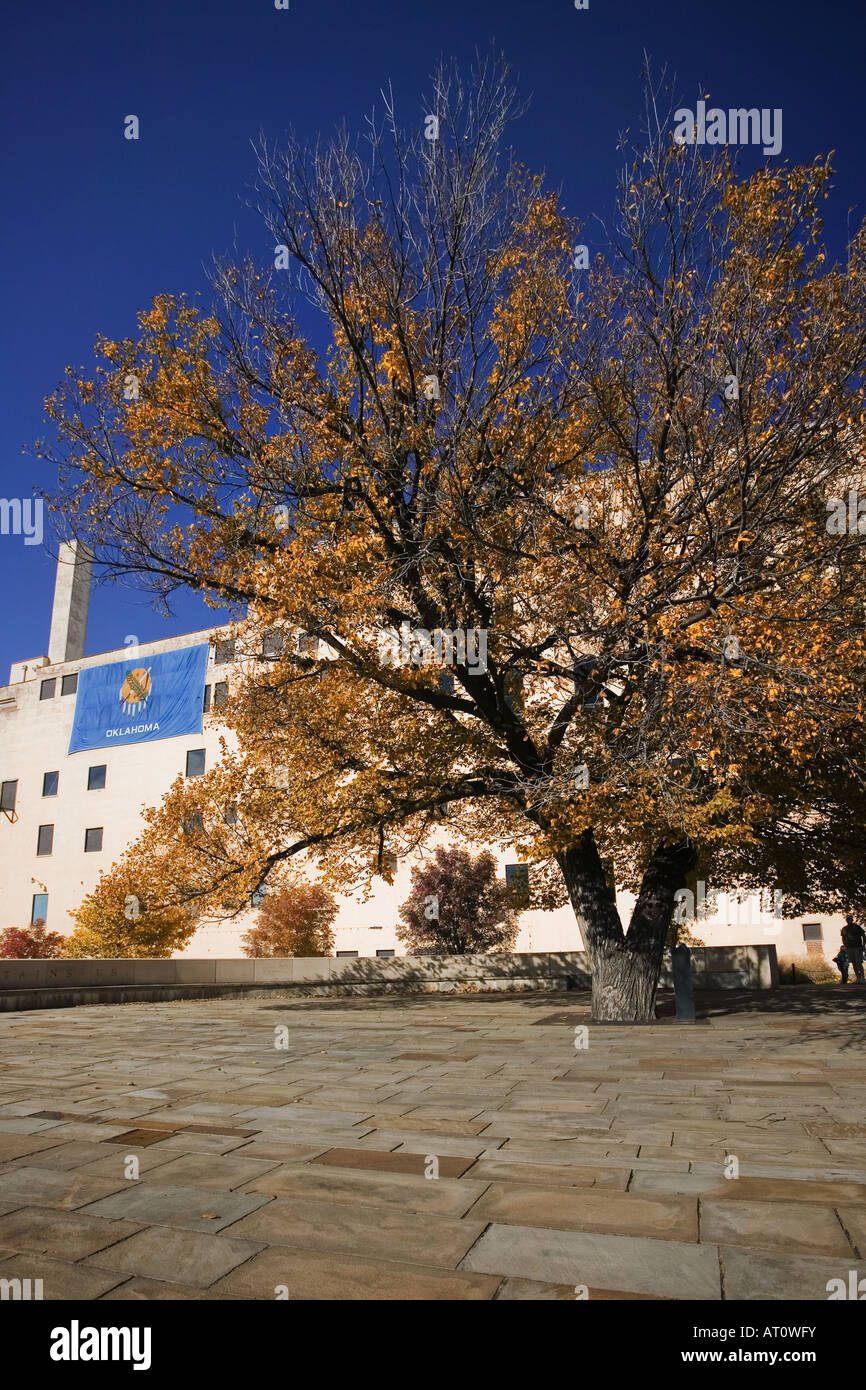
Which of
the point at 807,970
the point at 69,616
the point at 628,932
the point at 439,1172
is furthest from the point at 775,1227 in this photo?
the point at 69,616

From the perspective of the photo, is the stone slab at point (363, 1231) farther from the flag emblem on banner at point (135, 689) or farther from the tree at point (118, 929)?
the flag emblem on banner at point (135, 689)

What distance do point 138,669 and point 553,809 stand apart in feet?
121

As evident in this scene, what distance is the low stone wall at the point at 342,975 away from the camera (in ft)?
63.4

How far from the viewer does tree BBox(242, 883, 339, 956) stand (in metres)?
33.5

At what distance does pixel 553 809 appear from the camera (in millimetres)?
11281

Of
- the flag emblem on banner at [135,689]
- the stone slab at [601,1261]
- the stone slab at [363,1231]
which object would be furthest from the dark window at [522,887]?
the flag emblem on banner at [135,689]

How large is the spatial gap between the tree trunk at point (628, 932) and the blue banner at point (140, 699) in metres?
31.1

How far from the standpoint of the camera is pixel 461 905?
31.0 m

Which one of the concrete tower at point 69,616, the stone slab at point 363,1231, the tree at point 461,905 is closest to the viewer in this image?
the stone slab at point 363,1231

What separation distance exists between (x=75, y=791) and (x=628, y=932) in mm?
39200

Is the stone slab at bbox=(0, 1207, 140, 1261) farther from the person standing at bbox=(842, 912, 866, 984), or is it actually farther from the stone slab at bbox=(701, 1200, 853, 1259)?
the person standing at bbox=(842, 912, 866, 984)

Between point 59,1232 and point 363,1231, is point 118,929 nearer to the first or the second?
point 59,1232
